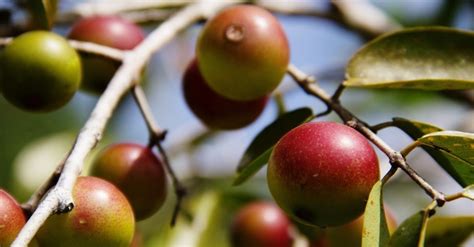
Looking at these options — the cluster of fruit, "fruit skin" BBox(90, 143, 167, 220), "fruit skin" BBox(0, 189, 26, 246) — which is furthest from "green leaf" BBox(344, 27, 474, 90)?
"fruit skin" BBox(0, 189, 26, 246)

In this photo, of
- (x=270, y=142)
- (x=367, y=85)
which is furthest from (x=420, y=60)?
(x=270, y=142)

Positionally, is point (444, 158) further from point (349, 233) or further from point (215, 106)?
point (215, 106)

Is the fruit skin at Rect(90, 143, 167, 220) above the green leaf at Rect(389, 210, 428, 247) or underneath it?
underneath

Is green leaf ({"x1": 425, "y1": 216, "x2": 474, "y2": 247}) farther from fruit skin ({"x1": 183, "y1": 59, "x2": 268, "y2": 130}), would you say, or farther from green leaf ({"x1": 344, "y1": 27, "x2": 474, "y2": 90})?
fruit skin ({"x1": 183, "y1": 59, "x2": 268, "y2": 130})

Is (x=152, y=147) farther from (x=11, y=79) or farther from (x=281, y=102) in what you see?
(x=281, y=102)

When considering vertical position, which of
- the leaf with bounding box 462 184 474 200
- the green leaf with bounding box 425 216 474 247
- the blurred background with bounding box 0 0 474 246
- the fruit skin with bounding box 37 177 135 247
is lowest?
the blurred background with bounding box 0 0 474 246

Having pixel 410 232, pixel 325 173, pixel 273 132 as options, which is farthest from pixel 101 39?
pixel 410 232
